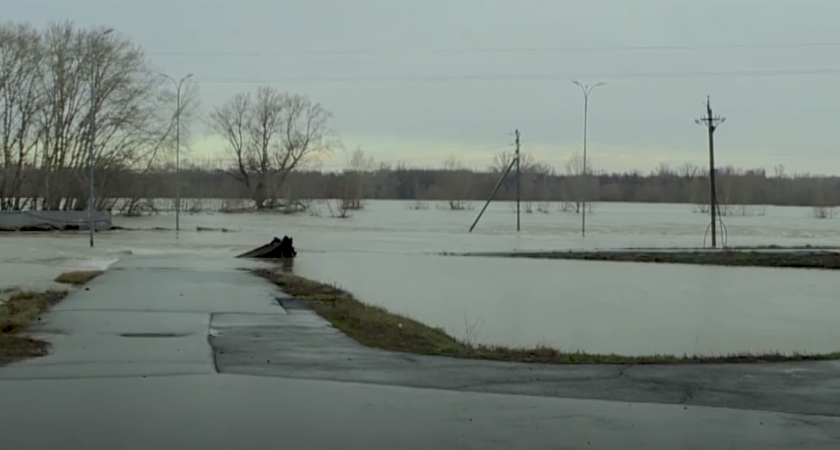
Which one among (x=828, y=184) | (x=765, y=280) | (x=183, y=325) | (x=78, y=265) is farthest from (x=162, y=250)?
(x=828, y=184)

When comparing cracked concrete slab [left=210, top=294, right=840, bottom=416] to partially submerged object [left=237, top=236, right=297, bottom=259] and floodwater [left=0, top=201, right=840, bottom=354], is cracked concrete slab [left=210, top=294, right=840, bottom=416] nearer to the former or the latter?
floodwater [left=0, top=201, right=840, bottom=354]

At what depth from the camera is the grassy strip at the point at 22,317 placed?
11.9 meters

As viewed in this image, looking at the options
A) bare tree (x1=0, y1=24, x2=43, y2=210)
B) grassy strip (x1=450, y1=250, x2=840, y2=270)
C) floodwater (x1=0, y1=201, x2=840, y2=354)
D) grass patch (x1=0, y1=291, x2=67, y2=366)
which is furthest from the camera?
bare tree (x1=0, y1=24, x2=43, y2=210)

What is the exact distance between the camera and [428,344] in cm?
1412

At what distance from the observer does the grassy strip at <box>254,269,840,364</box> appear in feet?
41.1

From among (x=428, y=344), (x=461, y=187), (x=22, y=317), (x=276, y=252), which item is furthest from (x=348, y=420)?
(x=461, y=187)

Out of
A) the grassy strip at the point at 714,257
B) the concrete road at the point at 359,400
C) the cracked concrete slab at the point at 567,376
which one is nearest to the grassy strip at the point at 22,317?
the concrete road at the point at 359,400

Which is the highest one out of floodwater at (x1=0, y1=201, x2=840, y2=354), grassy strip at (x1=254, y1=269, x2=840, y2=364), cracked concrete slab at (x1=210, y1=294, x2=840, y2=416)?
cracked concrete slab at (x1=210, y1=294, x2=840, y2=416)

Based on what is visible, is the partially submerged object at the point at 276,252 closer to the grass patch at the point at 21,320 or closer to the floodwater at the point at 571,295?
the floodwater at the point at 571,295

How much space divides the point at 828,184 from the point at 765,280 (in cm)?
15829

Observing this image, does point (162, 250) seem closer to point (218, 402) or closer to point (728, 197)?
point (218, 402)

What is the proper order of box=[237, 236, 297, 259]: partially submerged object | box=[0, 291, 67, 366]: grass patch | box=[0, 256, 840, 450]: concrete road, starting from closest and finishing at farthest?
box=[0, 256, 840, 450]: concrete road < box=[0, 291, 67, 366]: grass patch < box=[237, 236, 297, 259]: partially submerged object

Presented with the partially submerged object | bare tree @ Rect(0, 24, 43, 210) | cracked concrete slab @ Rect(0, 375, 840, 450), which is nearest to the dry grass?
the partially submerged object

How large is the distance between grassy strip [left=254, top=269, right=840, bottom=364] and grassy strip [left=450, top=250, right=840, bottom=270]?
21087 mm
